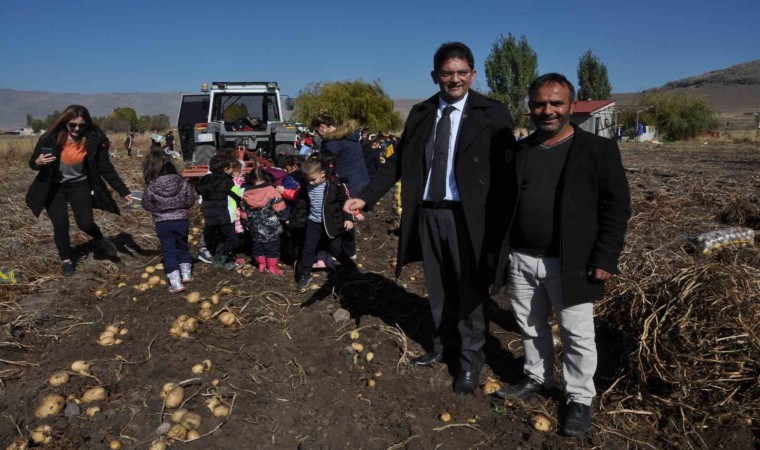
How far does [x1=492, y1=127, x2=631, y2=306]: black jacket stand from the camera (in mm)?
2578

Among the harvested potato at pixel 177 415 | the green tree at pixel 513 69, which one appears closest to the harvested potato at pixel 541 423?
the harvested potato at pixel 177 415

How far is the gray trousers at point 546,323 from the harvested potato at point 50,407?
2844 millimetres

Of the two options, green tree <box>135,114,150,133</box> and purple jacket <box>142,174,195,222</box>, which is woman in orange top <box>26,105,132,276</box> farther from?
green tree <box>135,114,150,133</box>

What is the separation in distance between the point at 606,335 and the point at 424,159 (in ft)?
6.51

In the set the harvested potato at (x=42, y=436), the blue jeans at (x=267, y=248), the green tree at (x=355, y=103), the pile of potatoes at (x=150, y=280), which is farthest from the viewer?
the green tree at (x=355, y=103)

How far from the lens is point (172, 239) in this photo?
505 centimetres

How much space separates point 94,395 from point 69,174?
9.83 ft

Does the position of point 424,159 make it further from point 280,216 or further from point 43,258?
point 43,258

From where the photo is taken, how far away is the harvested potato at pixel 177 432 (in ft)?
9.68

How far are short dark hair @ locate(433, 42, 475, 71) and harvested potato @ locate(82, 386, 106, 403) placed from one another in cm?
290

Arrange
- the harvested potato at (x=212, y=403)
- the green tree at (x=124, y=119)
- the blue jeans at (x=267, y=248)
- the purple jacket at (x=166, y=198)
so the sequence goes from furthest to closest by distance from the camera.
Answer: the green tree at (x=124, y=119) < the blue jeans at (x=267, y=248) < the purple jacket at (x=166, y=198) < the harvested potato at (x=212, y=403)

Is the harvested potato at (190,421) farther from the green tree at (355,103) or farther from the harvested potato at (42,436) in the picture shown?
the green tree at (355,103)

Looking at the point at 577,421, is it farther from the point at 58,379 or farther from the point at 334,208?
the point at 58,379

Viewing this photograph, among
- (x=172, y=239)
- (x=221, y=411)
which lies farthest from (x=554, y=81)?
(x=172, y=239)
